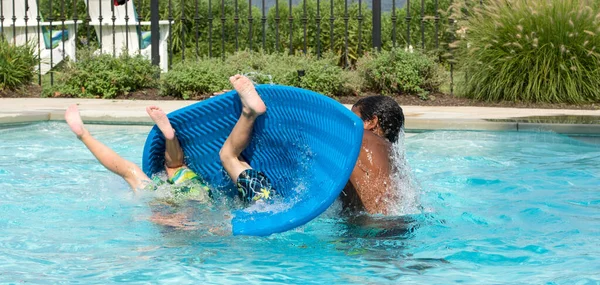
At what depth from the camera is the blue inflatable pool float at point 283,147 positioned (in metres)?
3.75

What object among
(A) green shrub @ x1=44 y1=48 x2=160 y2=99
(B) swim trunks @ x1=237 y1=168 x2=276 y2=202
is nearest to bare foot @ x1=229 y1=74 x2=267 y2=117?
(B) swim trunks @ x1=237 y1=168 x2=276 y2=202

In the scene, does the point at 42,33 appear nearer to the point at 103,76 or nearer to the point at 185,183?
the point at 103,76

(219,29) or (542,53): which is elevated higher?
(219,29)

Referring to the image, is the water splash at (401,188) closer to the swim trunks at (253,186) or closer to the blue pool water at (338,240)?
the blue pool water at (338,240)

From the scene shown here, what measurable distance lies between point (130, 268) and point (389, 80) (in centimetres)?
641

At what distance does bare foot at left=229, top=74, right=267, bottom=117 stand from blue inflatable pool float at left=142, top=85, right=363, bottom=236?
0.29 ft

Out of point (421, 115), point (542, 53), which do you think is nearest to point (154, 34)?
point (421, 115)

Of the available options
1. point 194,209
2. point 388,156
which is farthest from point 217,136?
point 388,156

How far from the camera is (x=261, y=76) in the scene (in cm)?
943

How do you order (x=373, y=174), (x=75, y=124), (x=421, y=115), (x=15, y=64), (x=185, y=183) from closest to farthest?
1. (x=373, y=174)
2. (x=185, y=183)
3. (x=75, y=124)
4. (x=421, y=115)
5. (x=15, y=64)

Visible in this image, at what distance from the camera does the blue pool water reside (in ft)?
11.9

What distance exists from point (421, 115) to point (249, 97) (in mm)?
3811

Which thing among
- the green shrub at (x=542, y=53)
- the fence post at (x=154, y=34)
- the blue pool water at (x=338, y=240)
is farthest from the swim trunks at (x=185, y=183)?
the fence post at (x=154, y=34)

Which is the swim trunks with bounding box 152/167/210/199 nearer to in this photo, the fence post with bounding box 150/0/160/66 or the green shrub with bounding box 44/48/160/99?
the green shrub with bounding box 44/48/160/99
